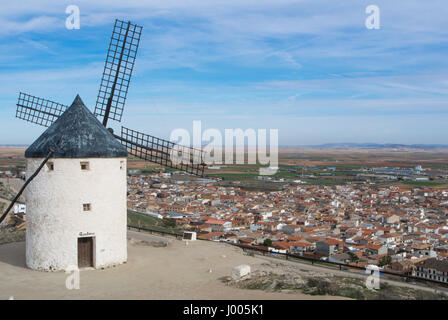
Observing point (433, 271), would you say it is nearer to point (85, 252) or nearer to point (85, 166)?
point (85, 252)

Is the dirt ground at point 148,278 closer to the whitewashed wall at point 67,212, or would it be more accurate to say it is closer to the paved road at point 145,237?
the whitewashed wall at point 67,212

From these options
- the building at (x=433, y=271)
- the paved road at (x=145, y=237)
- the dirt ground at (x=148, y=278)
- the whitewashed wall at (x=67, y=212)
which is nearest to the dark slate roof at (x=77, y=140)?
the whitewashed wall at (x=67, y=212)

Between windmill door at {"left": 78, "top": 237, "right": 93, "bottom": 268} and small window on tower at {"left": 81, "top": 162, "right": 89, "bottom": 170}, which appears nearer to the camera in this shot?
small window on tower at {"left": 81, "top": 162, "right": 89, "bottom": 170}

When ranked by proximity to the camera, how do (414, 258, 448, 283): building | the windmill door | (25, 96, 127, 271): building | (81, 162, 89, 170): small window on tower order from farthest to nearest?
(414, 258, 448, 283): building
the windmill door
(81, 162, 89, 170): small window on tower
(25, 96, 127, 271): building

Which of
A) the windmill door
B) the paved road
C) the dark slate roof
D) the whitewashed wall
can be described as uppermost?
the dark slate roof

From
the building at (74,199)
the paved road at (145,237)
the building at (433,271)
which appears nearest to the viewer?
the building at (74,199)

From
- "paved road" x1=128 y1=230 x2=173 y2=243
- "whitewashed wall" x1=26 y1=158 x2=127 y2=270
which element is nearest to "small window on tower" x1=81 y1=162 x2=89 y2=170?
"whitewashed wall" x1=26 y1=158 x2=127 y2=270

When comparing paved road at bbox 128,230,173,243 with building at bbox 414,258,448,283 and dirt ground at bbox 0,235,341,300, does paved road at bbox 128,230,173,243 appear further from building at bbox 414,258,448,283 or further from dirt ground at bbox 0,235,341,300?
building at bbox 414,258,448,283
